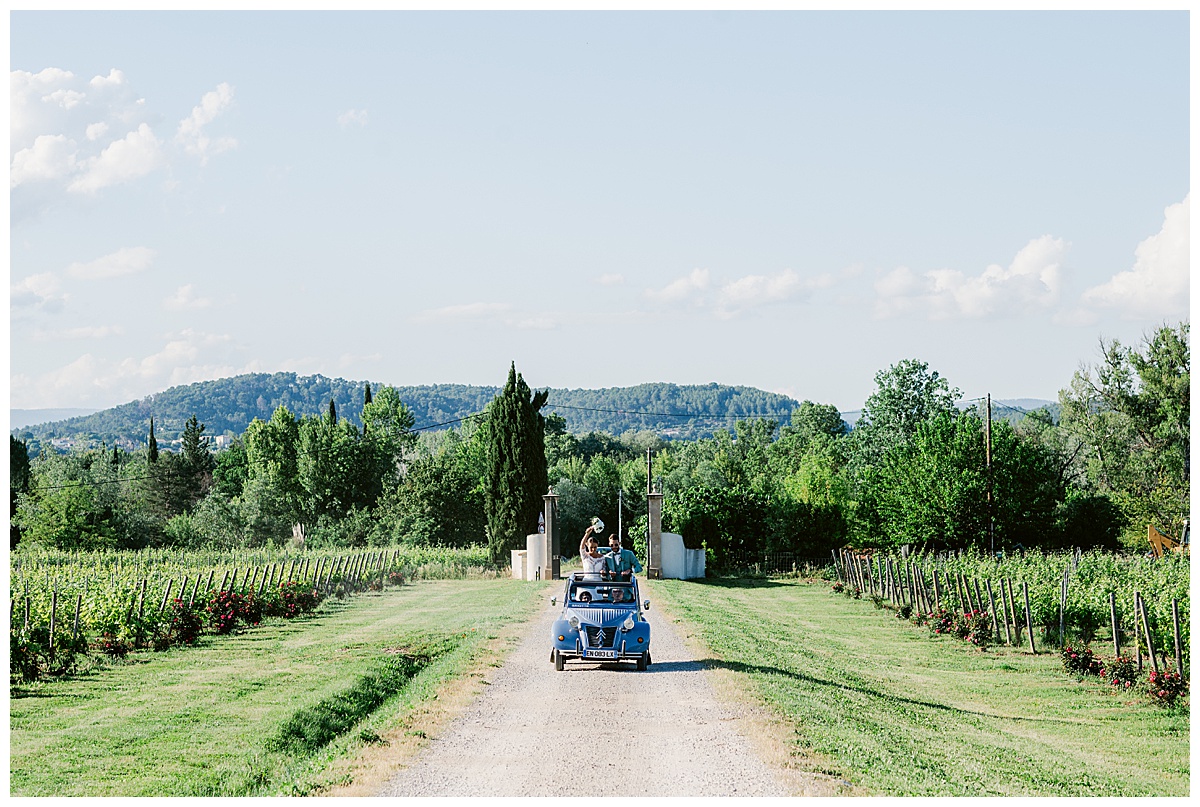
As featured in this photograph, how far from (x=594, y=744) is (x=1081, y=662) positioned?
12.4 meters

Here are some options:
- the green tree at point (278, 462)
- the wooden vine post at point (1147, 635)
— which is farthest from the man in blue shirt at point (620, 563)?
the green tree at point (278, 462)

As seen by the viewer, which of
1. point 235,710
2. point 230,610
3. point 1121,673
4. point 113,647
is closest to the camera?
point 235,710

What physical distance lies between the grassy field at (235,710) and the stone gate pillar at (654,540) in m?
15.3

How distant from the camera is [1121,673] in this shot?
62.6ft

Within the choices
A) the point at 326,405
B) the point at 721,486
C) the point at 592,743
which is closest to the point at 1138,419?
the point at 721,486

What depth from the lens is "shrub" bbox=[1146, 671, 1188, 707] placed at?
17.6 meters

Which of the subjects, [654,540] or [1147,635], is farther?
[654,540]

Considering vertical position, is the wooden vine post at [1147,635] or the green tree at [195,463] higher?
the green tree at [195,463]

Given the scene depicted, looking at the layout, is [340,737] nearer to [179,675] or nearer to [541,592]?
[179,675]

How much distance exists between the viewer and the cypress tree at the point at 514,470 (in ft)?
154

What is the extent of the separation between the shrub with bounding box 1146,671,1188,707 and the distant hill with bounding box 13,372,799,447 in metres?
105

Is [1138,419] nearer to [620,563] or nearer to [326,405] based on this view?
[620,563]

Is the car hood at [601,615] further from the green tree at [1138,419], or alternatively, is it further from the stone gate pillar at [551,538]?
the green tree at [1138,419]
